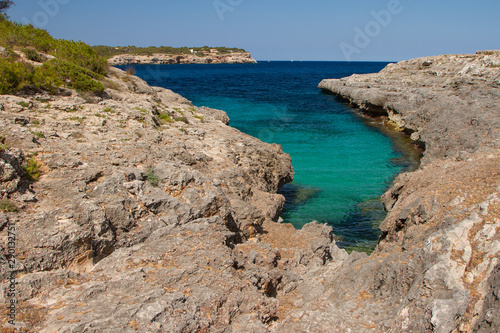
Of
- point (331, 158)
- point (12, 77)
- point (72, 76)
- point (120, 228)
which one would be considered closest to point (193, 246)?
point (120, 228)

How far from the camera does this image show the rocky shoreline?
16.7 ft

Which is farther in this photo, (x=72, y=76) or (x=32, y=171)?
(x=72, y=76)

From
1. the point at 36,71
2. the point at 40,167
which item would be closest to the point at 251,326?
the point at 40,167

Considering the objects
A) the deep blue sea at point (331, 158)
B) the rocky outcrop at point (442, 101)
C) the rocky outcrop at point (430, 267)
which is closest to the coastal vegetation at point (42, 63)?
the deep blue sea at point (331, 158)

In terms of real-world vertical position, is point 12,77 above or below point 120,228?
above

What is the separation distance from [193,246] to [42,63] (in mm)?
15067

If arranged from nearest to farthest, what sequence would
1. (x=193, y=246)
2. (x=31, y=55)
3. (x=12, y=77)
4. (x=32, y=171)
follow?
(x=193, y=246)
(x=32, y=171)
(x=12, y=77)
(x=31, y=55)

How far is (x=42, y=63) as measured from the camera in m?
16.5

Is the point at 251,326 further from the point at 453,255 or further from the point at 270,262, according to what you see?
the point at 453,255

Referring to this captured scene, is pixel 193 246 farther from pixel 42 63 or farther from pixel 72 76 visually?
pixel 42 63

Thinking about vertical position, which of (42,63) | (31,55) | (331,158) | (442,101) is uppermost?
(442,101)

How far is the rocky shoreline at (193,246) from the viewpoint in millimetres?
5086

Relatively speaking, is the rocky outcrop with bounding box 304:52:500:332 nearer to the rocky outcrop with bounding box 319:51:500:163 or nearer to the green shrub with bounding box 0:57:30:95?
the rocky outcrop with bounding box 319:51:500:163

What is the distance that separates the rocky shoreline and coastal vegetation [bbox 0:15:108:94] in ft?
3.94
